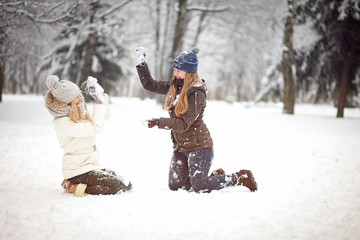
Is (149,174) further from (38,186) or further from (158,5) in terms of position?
(158,5)

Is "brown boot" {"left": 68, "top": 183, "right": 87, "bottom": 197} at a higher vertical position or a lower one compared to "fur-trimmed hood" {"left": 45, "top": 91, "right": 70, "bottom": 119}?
lower

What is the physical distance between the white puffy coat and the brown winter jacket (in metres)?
0.66

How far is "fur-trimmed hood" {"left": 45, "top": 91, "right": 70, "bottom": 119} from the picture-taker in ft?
8.82

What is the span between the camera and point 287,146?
5.87 meters

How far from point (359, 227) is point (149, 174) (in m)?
2.69

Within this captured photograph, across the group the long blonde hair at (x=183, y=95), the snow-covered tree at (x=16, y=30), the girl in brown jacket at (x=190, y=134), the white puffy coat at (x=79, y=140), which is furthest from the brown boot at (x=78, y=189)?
the snow-covered tree at (x=16, y=30)

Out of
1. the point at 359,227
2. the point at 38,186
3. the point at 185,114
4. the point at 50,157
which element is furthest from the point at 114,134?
the point at 359,227

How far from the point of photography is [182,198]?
9.45ft

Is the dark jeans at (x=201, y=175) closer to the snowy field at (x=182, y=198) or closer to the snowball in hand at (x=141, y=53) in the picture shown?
the snowy field at (x=182, y=198)

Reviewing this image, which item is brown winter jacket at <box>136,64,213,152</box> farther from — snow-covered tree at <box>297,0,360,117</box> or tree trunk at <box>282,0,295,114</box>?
snow-covered tree at <box>297,0,360,117</box>

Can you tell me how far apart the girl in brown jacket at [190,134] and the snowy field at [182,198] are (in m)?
0.15

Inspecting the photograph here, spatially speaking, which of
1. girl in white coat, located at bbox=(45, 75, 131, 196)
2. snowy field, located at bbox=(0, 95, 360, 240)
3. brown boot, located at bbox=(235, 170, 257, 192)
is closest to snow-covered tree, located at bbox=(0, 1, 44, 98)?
snowy field, located at bbox=(0, 95, 360, 240)

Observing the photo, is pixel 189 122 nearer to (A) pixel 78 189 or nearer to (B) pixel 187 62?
(B) pixel 187 62

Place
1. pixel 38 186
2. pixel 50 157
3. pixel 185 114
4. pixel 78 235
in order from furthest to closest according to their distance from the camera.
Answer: pixel 50 157 → pixel 38 186 → pixel 185 114 → pixel 78 235
